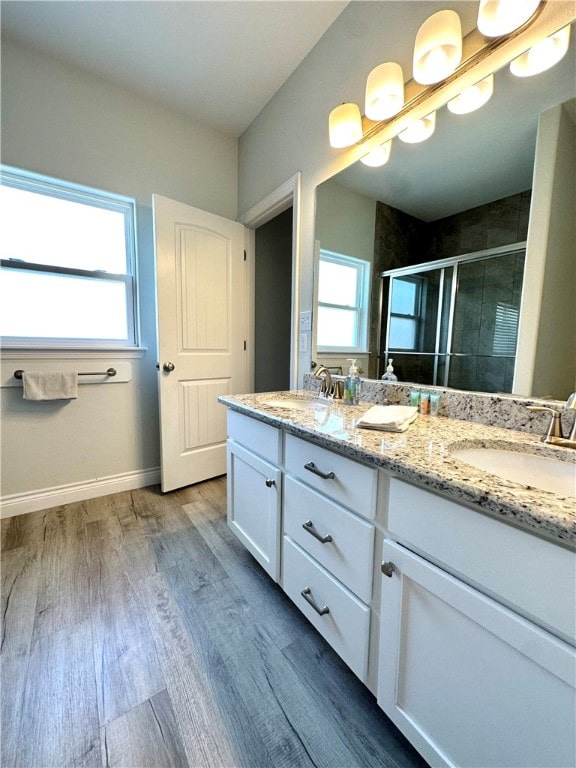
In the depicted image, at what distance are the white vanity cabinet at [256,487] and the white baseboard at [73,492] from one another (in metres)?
1.11

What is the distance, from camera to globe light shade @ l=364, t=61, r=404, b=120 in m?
1.17

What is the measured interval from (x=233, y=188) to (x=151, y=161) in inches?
24.7

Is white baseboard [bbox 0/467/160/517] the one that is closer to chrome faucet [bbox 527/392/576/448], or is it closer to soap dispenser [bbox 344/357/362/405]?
soap dispenser [bbox 344/357/362/405]

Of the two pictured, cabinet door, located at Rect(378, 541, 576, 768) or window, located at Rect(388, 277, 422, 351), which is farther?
window, located at Rect(388, 277, 422, 351)

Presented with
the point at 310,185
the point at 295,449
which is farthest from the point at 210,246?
the point at 295,449

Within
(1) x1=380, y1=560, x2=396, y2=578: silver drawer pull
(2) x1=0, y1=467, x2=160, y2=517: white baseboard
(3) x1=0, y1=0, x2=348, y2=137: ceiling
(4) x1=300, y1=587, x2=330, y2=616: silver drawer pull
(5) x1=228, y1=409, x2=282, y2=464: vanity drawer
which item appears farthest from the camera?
(2) x1=0, y1=467, x2=160, y2=517: white baseboard

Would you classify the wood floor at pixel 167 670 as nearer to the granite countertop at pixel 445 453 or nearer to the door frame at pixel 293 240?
the granite countertop at pixel 445 453

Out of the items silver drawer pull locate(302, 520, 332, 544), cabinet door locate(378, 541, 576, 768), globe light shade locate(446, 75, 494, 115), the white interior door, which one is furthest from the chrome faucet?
the white interior door

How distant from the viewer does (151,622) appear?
1.15m

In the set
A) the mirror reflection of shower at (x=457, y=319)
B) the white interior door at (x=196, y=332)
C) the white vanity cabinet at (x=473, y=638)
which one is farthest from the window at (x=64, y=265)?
the white vanity cabinet at (x=473, y=638)

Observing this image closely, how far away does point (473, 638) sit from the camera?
1.87 ft

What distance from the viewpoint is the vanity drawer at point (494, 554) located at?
46cm

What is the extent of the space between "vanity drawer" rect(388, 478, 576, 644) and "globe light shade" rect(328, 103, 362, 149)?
1.54m

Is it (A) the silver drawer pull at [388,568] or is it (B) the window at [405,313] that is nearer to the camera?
(A) the silver drawer pull at [388,568]
